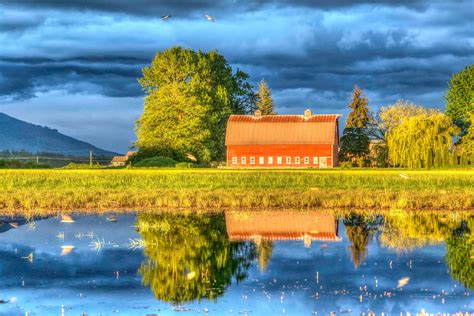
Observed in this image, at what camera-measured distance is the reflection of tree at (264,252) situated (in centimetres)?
1950

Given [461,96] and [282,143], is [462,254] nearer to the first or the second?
[282,143]

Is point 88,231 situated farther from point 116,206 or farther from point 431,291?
point 431,291

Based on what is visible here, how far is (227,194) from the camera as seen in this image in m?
38.2

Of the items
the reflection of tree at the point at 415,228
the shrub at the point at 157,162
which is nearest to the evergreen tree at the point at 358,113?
the shrub at the point at 157,162

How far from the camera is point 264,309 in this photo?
14.9 meters

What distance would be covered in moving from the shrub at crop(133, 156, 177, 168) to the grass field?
2593 cm

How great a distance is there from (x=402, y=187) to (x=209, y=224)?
19.5m

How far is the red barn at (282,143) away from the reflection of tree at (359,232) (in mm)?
59598

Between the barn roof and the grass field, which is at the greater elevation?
the barn roof

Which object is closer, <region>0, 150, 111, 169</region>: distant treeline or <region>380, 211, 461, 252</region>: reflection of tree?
<region>380, 211, 461, 252</region>: reflection of tree

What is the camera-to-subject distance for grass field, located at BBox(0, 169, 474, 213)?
34.7m

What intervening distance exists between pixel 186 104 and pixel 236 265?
214 feet

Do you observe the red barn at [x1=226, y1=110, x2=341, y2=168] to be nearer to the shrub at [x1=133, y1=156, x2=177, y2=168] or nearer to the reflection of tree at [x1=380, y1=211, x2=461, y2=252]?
the shrub at [x1=133, y1=156, x2=177, y2=168]

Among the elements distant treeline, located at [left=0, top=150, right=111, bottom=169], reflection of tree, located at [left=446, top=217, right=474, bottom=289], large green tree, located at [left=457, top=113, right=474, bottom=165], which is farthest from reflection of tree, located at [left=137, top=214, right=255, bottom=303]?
large green tree, located at [left=457, top=113, right=474, bottom=165]
